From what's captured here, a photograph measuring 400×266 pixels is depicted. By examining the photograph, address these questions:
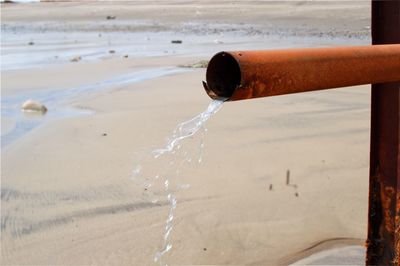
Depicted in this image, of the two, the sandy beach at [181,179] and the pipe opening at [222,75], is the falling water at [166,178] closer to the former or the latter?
the sandy beach at [181,179]

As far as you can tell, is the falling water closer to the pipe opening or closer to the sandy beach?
the sandy beach

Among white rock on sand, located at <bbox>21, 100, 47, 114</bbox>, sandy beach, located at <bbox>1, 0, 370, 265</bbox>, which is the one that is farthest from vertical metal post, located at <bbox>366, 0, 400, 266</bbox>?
white rock on sand, located at <bbox>21, 100, 47, 114</bbox>

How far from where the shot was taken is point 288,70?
1205 millimetres

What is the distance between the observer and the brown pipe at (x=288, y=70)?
45.5 inches

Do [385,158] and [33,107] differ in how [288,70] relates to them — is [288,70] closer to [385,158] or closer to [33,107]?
[385,158]

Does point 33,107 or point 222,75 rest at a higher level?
point 222,75

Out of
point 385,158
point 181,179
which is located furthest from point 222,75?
point 181,179

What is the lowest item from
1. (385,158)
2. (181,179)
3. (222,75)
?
(181,179)

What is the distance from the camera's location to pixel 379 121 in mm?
1799

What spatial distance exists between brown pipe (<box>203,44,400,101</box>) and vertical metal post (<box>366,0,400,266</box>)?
0.39m

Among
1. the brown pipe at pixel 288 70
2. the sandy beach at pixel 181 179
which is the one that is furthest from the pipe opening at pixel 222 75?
the sandy beach at pixel 181 179

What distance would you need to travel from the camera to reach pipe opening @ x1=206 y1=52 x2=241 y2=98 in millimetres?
1172

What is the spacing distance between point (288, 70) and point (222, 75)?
0.14 meters

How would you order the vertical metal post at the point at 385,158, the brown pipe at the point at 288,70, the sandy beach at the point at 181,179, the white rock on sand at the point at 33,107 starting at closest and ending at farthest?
1. the brown pipe at the point at 288,70
2. the vertical metal post at the point at 385,158
3. the sandy beach at the point at 181,179
4. the white rock on sand at the point at 33,107
